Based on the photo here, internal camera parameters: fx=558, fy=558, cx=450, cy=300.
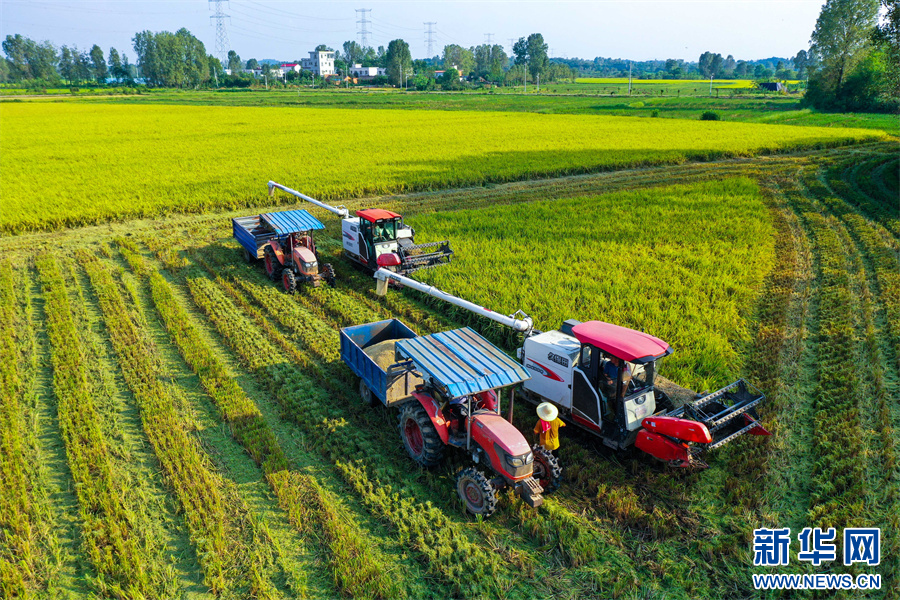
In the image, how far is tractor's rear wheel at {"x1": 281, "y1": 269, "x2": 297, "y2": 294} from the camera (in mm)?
15383

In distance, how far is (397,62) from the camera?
15650 cm

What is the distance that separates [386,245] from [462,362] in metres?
8.42

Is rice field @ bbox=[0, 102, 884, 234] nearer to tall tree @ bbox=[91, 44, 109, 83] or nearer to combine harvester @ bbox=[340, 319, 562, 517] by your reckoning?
combine harvester @ bbox=[340, 319, 562, 517]

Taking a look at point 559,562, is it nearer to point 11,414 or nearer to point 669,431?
point 669,431

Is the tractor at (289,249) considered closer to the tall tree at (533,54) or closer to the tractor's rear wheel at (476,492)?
the tractor's rear wheel at (476,492)

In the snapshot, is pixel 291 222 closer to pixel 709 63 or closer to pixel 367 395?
pixel 367 395

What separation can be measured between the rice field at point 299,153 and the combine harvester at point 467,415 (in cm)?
1914

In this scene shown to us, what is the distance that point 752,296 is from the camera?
14555 mm

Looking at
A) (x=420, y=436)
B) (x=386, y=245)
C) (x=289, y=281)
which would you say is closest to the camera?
(x=420, y=436)

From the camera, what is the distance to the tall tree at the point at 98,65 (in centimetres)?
17488

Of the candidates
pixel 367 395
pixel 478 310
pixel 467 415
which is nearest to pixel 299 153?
pixel 367 395

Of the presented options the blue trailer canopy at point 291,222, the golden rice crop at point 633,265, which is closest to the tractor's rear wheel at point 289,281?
the blue trailer canopy at point 291,222

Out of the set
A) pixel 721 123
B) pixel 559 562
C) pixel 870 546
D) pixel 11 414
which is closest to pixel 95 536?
pixel 11 414

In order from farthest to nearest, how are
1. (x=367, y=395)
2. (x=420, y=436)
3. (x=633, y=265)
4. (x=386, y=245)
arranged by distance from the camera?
(x=633, y=265), (x=386, y=245), (x=367, y=395), (x=420, y=436)
